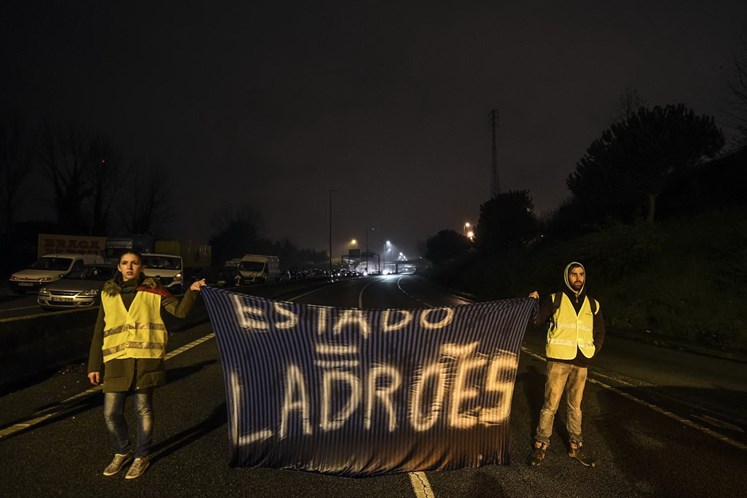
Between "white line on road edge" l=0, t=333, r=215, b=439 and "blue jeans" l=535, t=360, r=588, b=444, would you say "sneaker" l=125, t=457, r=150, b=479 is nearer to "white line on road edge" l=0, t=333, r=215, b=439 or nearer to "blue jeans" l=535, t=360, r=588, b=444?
"white line on road edge" l=0, t=333, r=215, b=439

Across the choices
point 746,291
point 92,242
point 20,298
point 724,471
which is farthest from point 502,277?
point 724,471

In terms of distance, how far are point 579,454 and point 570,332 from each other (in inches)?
44.0

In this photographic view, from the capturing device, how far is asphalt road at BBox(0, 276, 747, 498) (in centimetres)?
426

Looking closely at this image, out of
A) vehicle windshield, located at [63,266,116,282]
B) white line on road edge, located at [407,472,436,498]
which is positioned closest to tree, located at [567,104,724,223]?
vehicle windshield, located at [63,266,116,282]

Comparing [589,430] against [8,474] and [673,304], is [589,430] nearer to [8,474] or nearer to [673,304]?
[8,474]

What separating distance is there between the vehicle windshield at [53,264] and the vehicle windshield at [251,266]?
17648 millimetres

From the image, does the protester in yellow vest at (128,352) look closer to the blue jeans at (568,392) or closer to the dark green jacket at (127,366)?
the dark green jacket at (127,366)

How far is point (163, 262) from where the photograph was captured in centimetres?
2520

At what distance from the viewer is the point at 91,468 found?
4.63 metres

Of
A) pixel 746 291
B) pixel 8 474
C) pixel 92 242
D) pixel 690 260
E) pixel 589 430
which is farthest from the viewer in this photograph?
pixel 92 242

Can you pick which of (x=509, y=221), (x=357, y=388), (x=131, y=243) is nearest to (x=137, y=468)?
(x=357, y=388)

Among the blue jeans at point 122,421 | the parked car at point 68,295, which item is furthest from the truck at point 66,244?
the blue jeans at point 122,421

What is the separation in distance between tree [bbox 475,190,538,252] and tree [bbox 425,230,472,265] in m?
40.4

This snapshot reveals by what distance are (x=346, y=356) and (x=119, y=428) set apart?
1.99 metres
